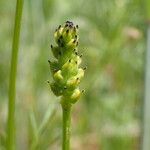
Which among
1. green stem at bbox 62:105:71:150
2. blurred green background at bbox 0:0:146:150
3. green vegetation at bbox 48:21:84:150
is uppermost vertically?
blurred green background at bbox 0:0:146:150

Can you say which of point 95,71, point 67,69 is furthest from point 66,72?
point 95,71

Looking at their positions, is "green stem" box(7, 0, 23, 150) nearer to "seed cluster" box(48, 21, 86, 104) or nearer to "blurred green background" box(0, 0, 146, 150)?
"seed cluster" box(48, 21, 86, 104)

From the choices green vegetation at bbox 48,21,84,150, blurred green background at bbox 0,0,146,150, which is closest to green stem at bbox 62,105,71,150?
green vegetation at bbox 48,21,84,150

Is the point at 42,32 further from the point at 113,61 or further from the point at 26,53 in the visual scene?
the point at 113,61

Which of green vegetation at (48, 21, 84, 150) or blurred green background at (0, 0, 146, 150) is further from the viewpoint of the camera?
blurred green background at (0, 0, 146, 150)

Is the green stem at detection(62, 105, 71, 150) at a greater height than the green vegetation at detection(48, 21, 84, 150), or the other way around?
the green vegetation at detection(48, 21, 84, 150)

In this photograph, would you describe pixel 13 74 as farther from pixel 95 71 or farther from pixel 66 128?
pixel 95 71
